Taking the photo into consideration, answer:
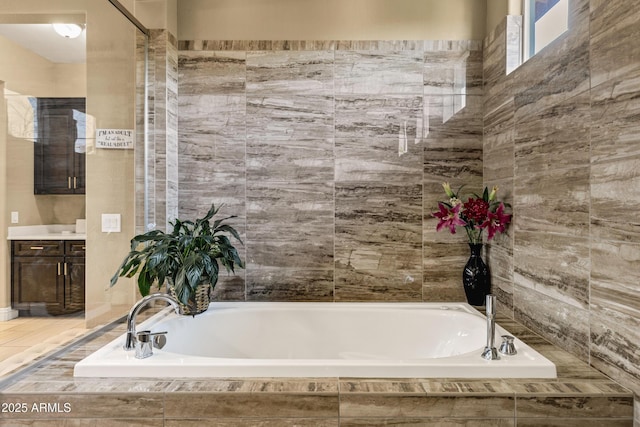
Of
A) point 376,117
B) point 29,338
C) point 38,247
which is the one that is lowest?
point 29,338

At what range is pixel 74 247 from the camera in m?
1.91

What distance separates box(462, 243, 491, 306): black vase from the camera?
2367mm

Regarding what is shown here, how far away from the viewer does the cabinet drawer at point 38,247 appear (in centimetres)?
153

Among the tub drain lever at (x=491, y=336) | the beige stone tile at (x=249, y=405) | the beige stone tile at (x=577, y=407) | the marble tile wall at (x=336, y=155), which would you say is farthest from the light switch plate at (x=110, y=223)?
the beige stone tile at (x=577, y=407)

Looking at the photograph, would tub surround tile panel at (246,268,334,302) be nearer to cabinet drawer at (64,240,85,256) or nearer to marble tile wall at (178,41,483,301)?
marble tile wall at (178,41,483,301)

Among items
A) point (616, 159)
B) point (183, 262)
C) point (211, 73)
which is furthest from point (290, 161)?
point (616, 159)

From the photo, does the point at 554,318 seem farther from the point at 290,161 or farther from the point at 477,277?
the point at 290,161

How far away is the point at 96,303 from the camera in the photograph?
2148 millimetres

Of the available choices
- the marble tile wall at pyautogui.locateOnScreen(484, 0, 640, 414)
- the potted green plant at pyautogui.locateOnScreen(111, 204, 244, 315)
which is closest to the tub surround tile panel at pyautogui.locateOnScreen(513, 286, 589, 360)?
the marble tile wall at pyautogui.locateOnScreen(484, 0, 640, 414)

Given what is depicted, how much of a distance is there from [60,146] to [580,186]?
2.14m

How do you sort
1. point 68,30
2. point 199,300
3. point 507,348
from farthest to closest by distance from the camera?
point 199,300, point 68,30, point 507,348

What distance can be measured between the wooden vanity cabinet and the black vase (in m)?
2.07

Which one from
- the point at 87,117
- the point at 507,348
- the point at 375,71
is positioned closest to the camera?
the point at 507,348

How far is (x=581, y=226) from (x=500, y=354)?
582 mm
